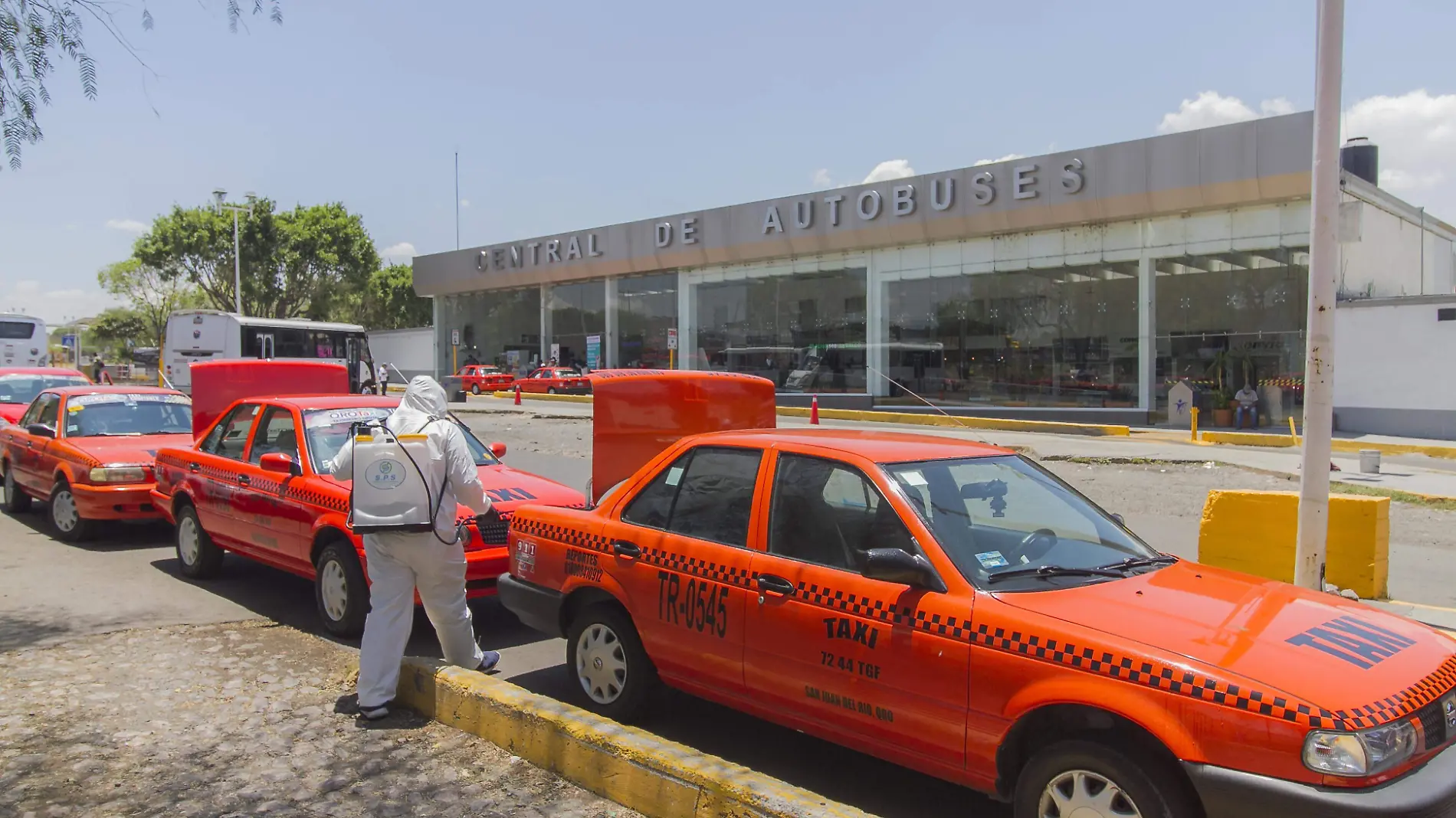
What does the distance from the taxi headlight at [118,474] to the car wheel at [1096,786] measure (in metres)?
9.30

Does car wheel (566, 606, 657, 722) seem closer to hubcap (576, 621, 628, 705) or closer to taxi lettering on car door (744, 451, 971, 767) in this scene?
hubcap (576, 621, 628, 705)

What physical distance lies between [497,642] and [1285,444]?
19315 millimetres

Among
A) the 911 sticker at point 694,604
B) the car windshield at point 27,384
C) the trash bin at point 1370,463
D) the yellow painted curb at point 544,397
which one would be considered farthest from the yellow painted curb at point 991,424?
the 911 sticker at point 694,604

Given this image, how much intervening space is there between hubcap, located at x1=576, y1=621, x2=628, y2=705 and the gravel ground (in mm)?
649

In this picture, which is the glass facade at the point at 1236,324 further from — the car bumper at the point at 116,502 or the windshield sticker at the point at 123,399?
the car bumper at the point at 116,502

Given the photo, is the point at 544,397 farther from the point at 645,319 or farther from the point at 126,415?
the point at 126,415

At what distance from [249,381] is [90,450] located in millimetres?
2576

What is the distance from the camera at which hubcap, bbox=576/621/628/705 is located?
4.93m

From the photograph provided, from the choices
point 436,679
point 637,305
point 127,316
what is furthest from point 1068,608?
point 127,316

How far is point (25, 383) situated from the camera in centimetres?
1539

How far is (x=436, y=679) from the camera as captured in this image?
4.93 metres

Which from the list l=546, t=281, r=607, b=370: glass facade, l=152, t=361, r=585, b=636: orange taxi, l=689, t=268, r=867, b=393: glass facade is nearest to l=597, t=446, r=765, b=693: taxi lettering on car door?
l=152, t=361, r=585, b=636: orange taxi

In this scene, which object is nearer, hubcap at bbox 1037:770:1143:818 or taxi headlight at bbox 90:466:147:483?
hubcap at bbox 1037:770:1143:818

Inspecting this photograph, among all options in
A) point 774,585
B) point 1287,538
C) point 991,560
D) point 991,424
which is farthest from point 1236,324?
point 774,585
